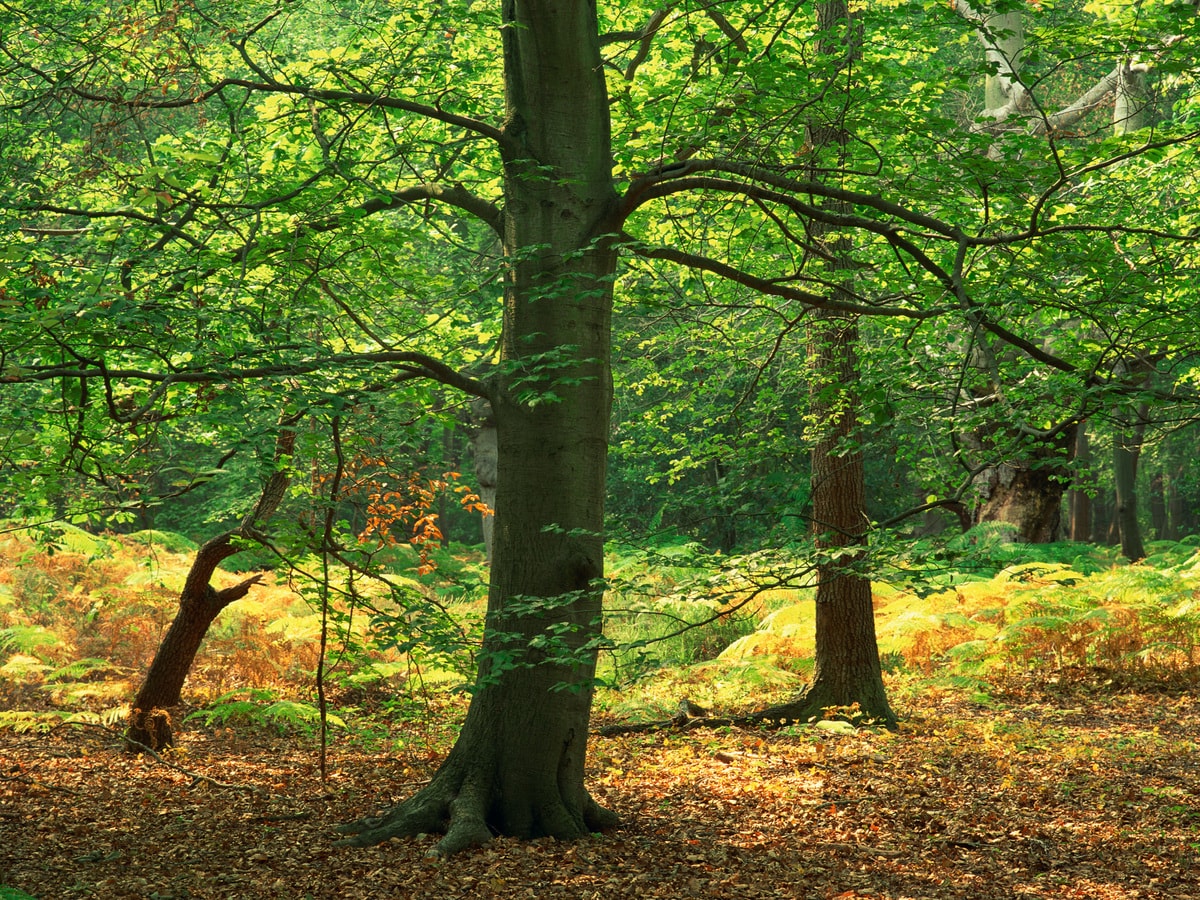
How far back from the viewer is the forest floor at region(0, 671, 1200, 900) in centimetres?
480

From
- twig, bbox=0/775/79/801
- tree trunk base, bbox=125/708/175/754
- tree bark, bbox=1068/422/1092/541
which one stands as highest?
tree bark, bbox=1068/422/1092/541

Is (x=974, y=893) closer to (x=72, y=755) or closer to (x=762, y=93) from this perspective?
(x=762, y=93)

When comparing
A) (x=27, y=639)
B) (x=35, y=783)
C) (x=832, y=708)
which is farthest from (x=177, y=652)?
(x=832, y=708)

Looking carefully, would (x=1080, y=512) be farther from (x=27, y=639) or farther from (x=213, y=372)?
(x=213, y=372)

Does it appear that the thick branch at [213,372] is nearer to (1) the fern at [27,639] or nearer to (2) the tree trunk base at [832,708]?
(2) the tree trunk base at [832,708]

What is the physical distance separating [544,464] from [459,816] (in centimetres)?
197

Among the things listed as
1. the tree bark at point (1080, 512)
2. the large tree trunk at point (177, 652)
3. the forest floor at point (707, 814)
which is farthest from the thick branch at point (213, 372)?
the tree bark at point (1080, 512)

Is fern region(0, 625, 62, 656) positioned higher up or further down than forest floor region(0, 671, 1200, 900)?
higher up

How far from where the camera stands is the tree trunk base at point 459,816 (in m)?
5.27

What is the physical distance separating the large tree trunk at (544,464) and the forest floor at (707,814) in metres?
0.27

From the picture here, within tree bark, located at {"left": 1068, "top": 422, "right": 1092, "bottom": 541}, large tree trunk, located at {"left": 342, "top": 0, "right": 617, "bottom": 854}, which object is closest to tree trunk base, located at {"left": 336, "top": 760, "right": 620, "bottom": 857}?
large tree trunk, located at {"left": 342, "top": 0, "right": 617, "bottom": 854}

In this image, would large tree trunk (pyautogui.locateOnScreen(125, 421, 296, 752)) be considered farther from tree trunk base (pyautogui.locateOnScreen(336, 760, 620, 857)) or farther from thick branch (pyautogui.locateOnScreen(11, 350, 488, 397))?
thick branch (pyautogui.locateOnScreen(11, 350, 488, 397))

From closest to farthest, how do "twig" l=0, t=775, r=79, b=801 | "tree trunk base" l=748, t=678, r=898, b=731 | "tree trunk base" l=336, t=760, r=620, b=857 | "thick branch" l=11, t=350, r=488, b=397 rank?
"thick branch" l=11, t=350, r=488, b=397
"tree trunk base" l=336, t=760, r=620, b=857
"twig" l=0, t=775, r=79, b=801
"tree trunk base" l=748, t=678, r=898, b=731

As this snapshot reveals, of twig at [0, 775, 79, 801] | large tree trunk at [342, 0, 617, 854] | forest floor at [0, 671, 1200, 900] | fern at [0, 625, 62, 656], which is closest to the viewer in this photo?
forest floor at [0, 671, 1200, 900]
